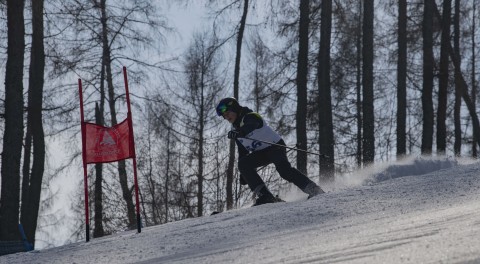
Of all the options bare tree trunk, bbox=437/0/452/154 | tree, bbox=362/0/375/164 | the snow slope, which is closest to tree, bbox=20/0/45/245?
tree, bbox=362/0/375/164

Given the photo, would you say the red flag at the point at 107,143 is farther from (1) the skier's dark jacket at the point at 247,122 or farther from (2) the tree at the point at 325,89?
(2) the tree at the point at 325,89

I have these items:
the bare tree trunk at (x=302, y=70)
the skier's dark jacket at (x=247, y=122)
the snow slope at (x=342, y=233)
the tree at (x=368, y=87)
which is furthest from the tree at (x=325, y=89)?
the snow slope at (x=342, y=233)

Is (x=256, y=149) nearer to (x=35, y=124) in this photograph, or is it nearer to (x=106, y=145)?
(x=106, y=145)

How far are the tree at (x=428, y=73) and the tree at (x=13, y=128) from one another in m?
10.0

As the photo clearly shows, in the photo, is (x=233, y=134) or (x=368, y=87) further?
(x=368, y=87)

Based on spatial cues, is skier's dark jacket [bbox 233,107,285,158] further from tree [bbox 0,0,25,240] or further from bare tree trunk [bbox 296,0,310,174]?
bare tree trunk [bbox 296,0,310,174]

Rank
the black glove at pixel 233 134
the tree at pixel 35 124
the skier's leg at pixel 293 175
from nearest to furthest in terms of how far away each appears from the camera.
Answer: the black glove at pixel 233 134 → the skier's leg at pixel 293 175 → the tree at pixel 35 124

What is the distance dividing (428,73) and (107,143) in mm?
11403

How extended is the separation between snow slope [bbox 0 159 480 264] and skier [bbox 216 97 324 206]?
2.90ft

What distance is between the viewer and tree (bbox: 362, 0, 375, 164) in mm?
16436

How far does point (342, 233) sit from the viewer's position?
5.13 m

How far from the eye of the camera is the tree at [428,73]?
731 inches

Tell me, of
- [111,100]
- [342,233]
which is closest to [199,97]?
[111,100]

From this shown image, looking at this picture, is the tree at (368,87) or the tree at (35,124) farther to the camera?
the tree at (368,87)
